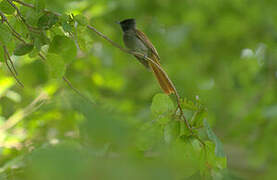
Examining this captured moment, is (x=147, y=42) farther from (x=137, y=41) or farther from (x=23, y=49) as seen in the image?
(x=23, y=49)

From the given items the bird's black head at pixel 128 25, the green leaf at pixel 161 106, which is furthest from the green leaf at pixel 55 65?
the bird's black head at pixel 128 25

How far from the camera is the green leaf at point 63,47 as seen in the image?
1.51 meters

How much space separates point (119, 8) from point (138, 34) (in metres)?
3.34

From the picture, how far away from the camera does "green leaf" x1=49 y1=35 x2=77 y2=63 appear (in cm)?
151

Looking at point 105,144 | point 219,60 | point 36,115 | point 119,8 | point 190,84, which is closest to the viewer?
point 105,144

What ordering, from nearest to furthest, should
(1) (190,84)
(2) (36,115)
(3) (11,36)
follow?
1. (3) (11,36)
2. (2) (36,115)
3. (1) (190,84)

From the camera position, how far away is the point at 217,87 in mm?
6289

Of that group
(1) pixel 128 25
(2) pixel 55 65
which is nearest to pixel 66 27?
(2) pixel 55 65

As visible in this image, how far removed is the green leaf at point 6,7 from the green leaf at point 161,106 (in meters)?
0.61

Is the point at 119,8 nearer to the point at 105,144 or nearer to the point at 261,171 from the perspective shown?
the point at 261,171

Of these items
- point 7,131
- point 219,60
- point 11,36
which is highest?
point 219,60

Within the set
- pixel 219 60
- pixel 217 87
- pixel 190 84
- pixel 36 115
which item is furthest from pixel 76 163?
pixel 219 60

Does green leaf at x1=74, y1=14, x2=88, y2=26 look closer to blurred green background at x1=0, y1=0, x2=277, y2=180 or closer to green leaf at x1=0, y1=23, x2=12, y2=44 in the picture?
blurred green background at x1=0, y1=0, x2=277, y2=180

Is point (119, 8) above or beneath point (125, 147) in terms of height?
above
